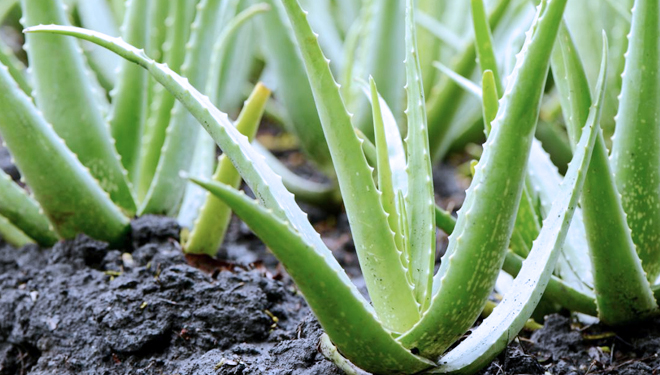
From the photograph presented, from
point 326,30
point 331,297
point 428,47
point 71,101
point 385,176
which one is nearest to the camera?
point 331,297

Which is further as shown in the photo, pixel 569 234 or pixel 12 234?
pixel 12 234

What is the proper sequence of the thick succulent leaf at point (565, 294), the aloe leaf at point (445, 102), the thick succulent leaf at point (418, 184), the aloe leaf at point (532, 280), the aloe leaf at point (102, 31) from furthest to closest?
the aloe leaf at point (102, 31) < the aloe leaf at point (445, 102) < the thick succulent leaf at point (565, 294) < the thick succulent leaf at point (418, 184) < the aloe leaf at point (532, 280)

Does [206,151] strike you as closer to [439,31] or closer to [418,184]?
[418,184]

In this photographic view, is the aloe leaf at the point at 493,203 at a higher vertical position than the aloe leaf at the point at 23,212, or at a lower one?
lower

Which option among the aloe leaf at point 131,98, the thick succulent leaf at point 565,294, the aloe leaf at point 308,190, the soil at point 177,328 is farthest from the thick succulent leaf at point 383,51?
the thick succulent leaf at point 565,294

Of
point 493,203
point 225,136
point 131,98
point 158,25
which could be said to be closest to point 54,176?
point 131,98

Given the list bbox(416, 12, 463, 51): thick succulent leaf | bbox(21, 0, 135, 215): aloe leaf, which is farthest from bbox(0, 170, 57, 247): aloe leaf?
bbox(416, 12, 463, 51): thick succulent leaf

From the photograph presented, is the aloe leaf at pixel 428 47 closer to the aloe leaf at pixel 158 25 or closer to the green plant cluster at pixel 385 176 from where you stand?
the green plant cluster at pixel 385 176
